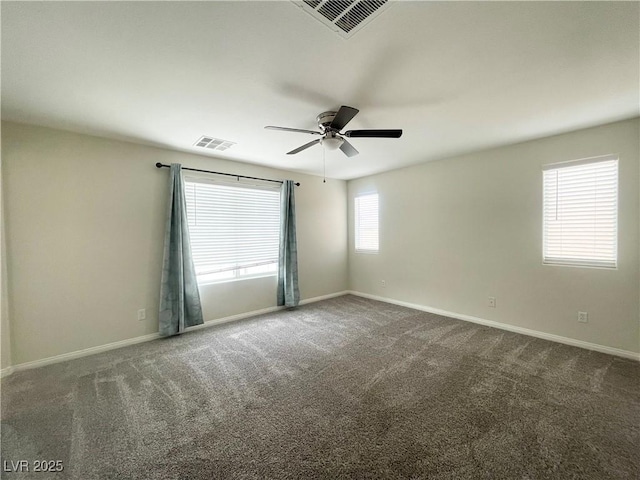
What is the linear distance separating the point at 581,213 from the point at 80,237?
5722 millimetres

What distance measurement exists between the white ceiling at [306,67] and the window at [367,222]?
236 centimetres

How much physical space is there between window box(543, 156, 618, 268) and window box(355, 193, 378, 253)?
2.61 metres

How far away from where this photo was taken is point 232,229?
4070 mm

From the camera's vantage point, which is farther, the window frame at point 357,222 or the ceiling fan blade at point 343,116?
the window frame at point 357,222

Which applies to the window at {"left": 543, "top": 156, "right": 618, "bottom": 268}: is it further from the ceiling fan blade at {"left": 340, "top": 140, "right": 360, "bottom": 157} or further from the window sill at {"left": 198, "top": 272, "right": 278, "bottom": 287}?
the window sill at {"left": 198, "top": 272, "right": 278, "bottom": 287}

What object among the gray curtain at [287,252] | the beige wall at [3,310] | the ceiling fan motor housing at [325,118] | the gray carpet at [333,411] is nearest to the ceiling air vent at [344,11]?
the ceiling fan motor housing at [325,118]

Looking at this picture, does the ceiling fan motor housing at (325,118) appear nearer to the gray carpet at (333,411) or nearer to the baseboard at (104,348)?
the gray carpet at (333,411)

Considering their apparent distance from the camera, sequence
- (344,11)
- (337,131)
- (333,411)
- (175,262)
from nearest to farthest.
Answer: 1. (344,11)
2. (333,411)
3. (337,131)
4. (175,262)

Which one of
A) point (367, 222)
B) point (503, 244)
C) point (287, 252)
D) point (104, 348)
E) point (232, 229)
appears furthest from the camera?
point (367, 222)

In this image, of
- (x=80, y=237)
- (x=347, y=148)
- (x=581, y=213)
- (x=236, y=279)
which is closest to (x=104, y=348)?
(x=80, y=237)

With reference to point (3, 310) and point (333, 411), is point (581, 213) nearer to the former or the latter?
point (333, 411)

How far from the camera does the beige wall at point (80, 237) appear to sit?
2605 millimetres

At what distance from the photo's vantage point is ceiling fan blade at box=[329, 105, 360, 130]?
1.96 m

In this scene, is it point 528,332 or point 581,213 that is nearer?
point 581,213
